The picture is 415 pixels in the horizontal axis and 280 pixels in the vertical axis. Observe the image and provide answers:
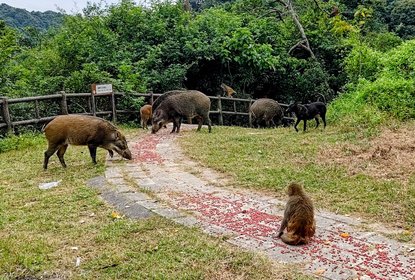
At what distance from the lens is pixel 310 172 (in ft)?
23.9

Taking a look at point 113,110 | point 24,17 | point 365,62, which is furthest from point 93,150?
point 24,17

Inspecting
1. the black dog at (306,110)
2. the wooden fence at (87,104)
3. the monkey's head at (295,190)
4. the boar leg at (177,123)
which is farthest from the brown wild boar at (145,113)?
the monkey's head at (295,190)

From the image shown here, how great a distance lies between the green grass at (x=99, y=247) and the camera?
4.04 meters

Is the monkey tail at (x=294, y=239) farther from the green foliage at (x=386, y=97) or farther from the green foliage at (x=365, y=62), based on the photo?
the green foliage at (x=365, y=62)

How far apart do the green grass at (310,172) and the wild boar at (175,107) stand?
1.82 meters

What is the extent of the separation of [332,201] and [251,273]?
2.36m

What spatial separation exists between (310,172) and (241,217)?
7.43 ft

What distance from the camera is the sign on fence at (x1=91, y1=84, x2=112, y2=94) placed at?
14670 mm

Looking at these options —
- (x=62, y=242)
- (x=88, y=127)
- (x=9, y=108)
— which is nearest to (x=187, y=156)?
(x=88, y=127)

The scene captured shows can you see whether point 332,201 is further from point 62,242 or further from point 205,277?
point 62,242

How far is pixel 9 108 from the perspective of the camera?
12.5 m

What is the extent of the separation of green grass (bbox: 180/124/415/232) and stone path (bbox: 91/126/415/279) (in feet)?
1.24

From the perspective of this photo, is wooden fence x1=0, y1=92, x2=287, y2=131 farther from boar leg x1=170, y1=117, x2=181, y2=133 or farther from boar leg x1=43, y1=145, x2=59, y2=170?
boar leg x1=43, y1=145, x2=59, y2=170

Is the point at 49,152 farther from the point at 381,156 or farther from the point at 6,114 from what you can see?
the point at 381,156
